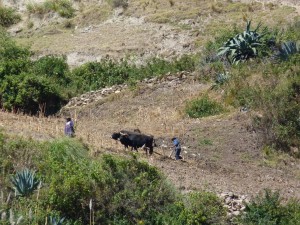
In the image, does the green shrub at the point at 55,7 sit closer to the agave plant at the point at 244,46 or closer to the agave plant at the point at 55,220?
the agave plant at the point at 244,46

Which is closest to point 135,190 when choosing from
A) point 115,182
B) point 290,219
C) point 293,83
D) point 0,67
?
point 115,182

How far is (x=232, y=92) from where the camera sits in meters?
21.8

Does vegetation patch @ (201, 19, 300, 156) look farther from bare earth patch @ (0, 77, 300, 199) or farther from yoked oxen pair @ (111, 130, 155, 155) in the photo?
yoked oxen pair @ (111, 130, 155, 155)

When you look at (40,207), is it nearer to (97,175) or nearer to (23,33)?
(97,175)

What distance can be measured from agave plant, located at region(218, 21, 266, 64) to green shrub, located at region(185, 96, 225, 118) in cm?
283

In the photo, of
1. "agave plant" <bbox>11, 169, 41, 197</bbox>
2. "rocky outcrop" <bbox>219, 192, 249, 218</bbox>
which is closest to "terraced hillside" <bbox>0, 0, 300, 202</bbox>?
"rocky outcrop" <bbox>219, 192, 249, 218</bbox>

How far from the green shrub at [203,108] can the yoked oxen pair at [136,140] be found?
15.7ft

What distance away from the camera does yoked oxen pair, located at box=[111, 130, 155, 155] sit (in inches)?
661

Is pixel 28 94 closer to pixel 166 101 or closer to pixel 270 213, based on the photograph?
pixel 166 101

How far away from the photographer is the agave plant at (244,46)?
77.6 ft

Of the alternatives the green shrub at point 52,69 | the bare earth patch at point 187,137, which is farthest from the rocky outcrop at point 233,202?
the green shrub at point 52,69

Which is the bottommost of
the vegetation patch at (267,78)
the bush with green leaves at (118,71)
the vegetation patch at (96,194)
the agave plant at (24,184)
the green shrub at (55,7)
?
the green shrub at (55,7)

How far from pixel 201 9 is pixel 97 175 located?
2362cm

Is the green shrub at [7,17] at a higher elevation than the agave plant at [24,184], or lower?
lower
